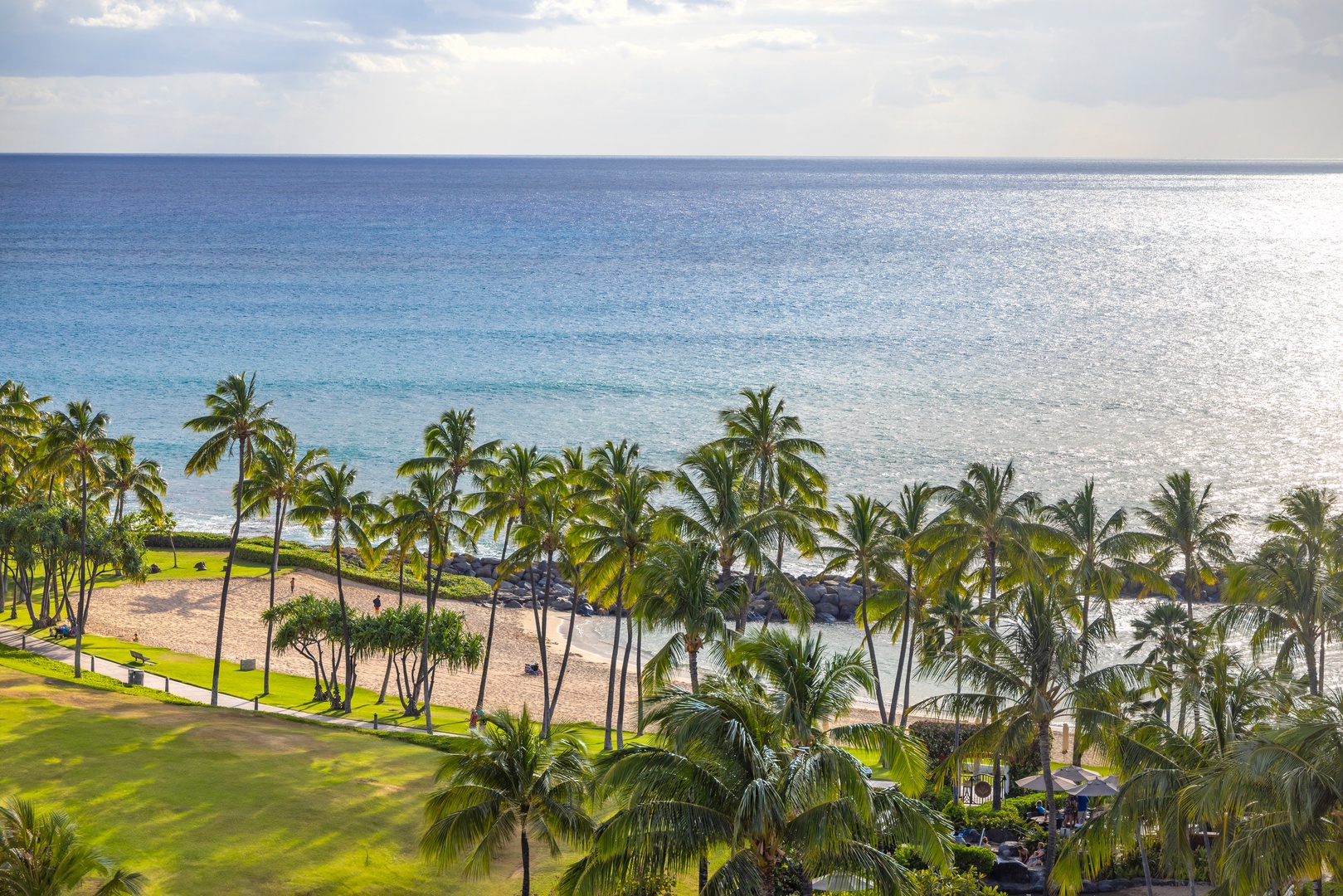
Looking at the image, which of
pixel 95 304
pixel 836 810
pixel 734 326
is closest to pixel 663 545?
pixel 836 810

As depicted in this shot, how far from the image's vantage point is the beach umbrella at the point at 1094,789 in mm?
35750

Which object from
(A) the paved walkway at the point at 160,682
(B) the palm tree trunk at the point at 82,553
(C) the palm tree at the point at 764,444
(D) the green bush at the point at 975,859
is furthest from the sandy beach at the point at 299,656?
(D) the green bush at the point at 975,859

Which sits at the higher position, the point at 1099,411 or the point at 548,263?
the point at 548,263

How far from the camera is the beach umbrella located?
35750 mm

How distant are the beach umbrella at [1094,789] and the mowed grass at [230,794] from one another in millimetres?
17367

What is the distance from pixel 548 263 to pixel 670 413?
97.7 metres

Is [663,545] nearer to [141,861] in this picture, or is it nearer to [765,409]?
[765,409]

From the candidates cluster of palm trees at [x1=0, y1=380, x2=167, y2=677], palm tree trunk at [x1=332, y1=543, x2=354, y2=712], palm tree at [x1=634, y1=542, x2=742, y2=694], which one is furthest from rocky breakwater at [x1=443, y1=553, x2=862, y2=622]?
palm tree at [x1=634, y1=542, x2=742, y2=694]

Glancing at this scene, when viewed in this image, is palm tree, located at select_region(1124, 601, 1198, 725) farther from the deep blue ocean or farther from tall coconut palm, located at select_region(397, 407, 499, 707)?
the deep blue ocean

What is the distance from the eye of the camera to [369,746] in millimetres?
38219

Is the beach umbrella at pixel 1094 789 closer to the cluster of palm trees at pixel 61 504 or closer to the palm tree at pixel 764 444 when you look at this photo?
the palm tree at pixel 764 444

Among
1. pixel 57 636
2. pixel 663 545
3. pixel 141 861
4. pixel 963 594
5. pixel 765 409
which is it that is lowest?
pixel 57 636

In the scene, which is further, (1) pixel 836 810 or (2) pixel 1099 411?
(2) pixel 1099 411

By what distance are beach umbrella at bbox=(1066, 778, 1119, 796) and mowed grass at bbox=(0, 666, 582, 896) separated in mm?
17367
